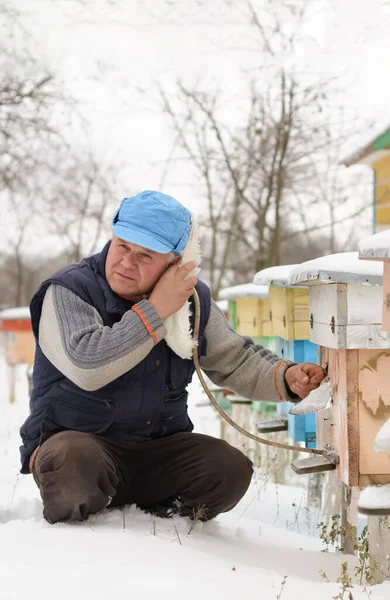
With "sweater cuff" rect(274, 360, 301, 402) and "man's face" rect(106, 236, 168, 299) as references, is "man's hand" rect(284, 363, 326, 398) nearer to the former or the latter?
"sweater cuff" rect(274, 360, 301, 402)

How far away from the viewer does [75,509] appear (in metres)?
2.26

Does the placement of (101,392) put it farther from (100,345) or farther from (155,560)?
(155,560)

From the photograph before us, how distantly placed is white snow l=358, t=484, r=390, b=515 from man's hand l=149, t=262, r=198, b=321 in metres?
0.95

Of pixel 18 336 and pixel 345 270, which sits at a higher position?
pixel 345 270

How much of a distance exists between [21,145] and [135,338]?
8391mm

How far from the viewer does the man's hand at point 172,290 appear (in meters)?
2.39

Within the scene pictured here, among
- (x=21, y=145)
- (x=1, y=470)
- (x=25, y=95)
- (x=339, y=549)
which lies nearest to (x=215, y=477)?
(x=339, y=549)

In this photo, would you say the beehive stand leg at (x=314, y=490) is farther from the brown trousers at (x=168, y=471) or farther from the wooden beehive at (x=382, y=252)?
the wooden beehive at (x=382, y=252)

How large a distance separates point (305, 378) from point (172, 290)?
0.68 metres

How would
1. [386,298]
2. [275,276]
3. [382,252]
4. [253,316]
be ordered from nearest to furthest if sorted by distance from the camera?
[382,252] → [386,298] → [275,276] → [253,316]

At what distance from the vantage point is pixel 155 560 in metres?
1.85

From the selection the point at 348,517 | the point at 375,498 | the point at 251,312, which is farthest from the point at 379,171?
the point at 375,498

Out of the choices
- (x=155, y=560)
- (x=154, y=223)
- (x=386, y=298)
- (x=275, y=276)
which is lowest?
(x=155, y=560)

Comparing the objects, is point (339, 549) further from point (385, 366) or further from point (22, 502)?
point (22, 502)
